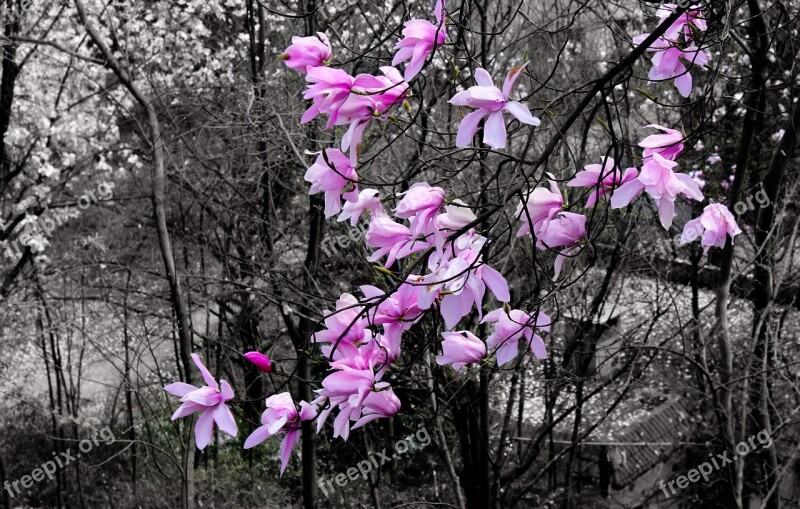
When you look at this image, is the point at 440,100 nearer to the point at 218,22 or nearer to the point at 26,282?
the point at 218,22

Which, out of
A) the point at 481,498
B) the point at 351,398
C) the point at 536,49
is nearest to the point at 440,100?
the point at 536,49

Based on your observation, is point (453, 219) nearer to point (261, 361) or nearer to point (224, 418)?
point (261, 361)

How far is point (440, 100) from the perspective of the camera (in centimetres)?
626

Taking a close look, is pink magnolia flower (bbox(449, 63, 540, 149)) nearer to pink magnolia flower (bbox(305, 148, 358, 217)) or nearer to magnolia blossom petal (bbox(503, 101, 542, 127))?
magnolia blossom petal (bbox(503, 101, 542, 127))

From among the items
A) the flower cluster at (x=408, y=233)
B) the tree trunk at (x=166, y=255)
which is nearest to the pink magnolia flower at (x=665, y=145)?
the flower cluster at (x=408, y=233)

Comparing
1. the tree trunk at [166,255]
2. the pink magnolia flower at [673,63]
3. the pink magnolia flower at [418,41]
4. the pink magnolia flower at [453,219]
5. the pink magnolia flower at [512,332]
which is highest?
the tree trunk at [166,255]

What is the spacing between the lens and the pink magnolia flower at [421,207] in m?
1.34

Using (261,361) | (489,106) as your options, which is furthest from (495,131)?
(261,361)

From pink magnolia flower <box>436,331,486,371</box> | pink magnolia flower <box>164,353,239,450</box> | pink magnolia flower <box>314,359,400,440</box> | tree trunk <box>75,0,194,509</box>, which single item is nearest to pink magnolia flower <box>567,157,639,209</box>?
pink magnolia flower <box>436,331,486,371</box>

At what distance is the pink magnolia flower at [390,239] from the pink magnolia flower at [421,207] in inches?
2.0

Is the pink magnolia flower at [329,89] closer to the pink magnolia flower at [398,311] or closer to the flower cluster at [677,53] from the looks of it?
the pink magnolia flower at [398,311]

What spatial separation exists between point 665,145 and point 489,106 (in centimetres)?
36

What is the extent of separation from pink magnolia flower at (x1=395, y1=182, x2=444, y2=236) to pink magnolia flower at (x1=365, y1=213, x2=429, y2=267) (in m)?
0.05

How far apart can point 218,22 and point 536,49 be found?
Answer: 4.31 meters
